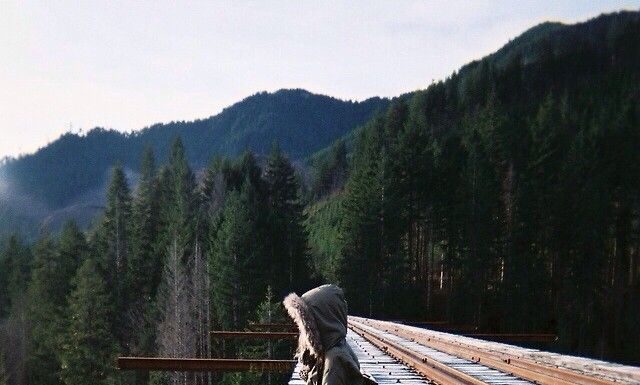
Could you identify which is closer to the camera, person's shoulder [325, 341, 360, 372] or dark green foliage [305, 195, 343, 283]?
person's shoulder [325, 341, 360, 372]

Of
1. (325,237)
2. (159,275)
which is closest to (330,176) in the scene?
(325,237)

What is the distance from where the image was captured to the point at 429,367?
7797 mm

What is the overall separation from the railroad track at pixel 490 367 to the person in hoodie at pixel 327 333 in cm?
314

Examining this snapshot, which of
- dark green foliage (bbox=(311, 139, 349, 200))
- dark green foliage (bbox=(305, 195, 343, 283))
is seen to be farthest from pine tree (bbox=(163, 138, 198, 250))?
dark green foliage (bbox=(311, 139, 349, 200))

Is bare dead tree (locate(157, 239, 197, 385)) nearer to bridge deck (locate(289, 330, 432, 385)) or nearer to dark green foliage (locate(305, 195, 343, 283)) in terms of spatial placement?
dark green foliage (locate(305, 195, 343, 283))

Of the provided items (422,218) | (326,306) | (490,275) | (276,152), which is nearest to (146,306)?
(276,152)

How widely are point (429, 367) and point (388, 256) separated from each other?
106 feet

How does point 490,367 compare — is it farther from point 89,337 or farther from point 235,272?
point 89,337

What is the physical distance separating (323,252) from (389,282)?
25.0 metres

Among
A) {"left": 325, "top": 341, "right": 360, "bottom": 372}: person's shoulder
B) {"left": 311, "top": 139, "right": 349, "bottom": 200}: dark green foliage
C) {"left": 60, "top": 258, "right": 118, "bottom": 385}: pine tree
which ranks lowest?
{"left": 60, "top": 258, "right": 118, "bottom": 385}: pine tree

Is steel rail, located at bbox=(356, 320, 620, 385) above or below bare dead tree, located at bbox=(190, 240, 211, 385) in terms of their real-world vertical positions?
above

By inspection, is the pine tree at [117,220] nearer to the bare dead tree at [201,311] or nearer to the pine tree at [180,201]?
the pine tree at [180,201]

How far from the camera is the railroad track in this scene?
19.2 feet

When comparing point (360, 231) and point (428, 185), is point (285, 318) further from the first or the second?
point (428, 185)
